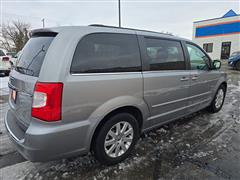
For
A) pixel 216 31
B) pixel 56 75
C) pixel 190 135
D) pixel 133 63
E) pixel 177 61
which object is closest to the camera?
pixel 56 75

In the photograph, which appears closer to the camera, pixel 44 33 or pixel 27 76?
pixel 27 76

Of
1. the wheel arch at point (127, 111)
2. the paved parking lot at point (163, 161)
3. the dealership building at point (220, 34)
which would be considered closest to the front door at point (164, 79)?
the wheel arch at point (127, 111)

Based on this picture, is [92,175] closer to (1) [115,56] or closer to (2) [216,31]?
(1) [115,56]

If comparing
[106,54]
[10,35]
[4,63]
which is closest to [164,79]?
[106,54]

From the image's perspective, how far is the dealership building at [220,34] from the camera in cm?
2281

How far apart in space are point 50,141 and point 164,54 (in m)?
2.02

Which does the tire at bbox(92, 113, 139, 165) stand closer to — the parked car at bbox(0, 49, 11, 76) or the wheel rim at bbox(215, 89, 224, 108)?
the wheel rim at bbox(215, 89, 224, 108)

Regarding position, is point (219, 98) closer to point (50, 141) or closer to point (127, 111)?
point (127, 111)

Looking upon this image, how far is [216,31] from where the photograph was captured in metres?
24.6

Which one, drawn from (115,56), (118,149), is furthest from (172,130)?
(115,56)

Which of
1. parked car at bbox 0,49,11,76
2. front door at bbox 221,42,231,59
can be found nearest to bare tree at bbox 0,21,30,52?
parked car at bbox 0,49,11,76

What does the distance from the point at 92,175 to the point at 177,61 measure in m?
2.18

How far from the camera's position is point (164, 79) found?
2.54 m

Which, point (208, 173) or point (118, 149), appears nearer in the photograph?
point (208, 173)
